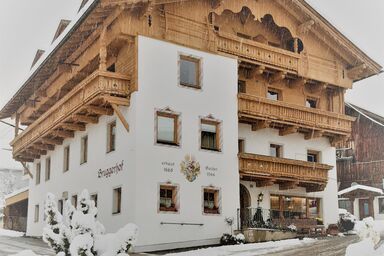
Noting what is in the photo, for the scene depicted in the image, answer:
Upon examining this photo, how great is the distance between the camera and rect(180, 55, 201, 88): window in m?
26.7

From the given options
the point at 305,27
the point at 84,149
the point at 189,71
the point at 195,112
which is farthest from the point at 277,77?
the point at 84,149

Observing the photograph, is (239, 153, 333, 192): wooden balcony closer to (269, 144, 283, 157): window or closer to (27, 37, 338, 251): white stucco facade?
(27, 37, 338, 251): white stucco facade

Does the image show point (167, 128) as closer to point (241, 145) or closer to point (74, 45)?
point (241, 145)

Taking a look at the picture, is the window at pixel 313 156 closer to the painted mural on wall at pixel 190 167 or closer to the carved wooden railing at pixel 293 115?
the carved wooden railing at pixel 293 115


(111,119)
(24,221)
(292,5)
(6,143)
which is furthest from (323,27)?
(6,143)

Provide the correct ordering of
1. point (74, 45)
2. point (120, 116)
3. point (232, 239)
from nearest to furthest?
point (120, 116), point (232, 239), point (74, 45)

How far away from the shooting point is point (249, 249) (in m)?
23.6

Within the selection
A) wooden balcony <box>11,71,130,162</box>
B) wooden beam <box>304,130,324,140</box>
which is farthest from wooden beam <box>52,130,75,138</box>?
wooden beam <box>304,130,324,140</box>

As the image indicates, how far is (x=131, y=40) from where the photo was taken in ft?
83.8

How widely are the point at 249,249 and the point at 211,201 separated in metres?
3.50

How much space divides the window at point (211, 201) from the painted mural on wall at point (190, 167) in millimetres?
910

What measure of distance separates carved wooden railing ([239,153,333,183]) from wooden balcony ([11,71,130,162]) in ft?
21.3

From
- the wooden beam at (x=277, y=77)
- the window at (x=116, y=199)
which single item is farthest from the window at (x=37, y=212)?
the wooden beam at (x=277, y=77)

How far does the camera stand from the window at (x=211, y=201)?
85.8ft
